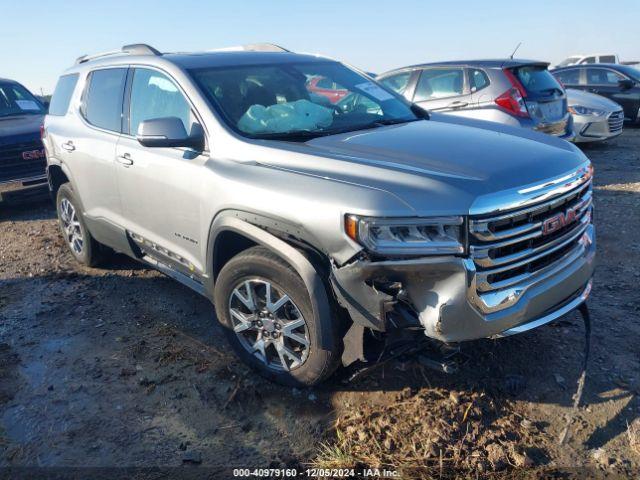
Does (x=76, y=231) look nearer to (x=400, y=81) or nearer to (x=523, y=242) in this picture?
(x=523, y=242)

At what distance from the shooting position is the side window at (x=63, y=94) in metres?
5.01

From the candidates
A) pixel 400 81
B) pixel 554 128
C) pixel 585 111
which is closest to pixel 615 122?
pixel 585 111

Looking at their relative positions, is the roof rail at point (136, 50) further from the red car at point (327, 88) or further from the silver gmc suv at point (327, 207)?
the red car at point (327, 88)

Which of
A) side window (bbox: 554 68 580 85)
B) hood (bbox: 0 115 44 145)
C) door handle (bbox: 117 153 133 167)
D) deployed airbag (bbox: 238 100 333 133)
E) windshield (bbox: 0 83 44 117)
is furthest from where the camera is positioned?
side window (bbox: 554 68 580 85)

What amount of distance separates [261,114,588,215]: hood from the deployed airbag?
27 centimetres

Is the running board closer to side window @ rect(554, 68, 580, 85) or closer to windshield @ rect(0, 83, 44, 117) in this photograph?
windshield @ rect(0, 83, 44, 117)

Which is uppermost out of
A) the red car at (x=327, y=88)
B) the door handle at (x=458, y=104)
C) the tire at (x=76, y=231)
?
the red car at (x=327, y=88)

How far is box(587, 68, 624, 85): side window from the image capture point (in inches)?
496

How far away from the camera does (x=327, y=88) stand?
3.91m

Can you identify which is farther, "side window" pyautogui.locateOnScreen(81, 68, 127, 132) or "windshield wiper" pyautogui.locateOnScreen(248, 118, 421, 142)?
"side window" pyautogui.locateOnScreen(81, 68, 127, 132)

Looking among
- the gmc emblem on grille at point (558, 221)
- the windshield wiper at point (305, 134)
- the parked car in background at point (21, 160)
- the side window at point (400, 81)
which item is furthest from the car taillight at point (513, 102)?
the parked car in background at point (21, 160)

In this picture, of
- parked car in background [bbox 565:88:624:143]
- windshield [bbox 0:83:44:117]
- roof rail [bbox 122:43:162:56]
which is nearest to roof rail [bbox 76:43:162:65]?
roof rail [bbox 122:43:162:56]

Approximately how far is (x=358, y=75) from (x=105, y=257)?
9.66 feet

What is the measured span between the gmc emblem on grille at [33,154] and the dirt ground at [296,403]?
3.55m
